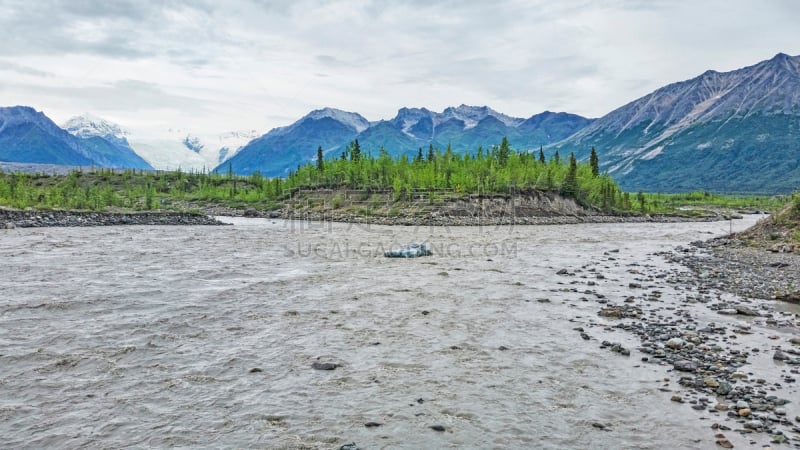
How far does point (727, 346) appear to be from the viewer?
17.6 m

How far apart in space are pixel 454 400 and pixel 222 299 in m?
16.0

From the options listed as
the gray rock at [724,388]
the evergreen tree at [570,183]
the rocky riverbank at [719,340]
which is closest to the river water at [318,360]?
the rocky riverbank at [719,340]

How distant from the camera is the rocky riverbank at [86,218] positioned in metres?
70.7

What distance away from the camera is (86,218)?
79.1 m

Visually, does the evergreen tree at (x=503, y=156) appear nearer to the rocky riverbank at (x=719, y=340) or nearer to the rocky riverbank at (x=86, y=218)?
the rocky riverbank at (x=86, y=218)

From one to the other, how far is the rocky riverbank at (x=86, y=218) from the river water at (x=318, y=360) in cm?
4530

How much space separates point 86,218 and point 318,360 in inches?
3068

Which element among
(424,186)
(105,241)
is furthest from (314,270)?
(424,186)

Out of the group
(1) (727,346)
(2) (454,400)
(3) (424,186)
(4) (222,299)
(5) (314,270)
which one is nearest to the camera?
(2) (454,400)

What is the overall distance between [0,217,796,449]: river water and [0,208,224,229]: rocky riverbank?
45.3 m

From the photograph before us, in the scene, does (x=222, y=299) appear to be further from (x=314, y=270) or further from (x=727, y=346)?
(x=727, y=346)

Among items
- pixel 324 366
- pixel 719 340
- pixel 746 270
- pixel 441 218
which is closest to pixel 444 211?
pixel 441 218

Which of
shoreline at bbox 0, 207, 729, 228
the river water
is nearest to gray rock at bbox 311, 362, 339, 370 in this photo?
the river water

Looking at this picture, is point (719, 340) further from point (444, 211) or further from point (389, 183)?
point (389, 183)
